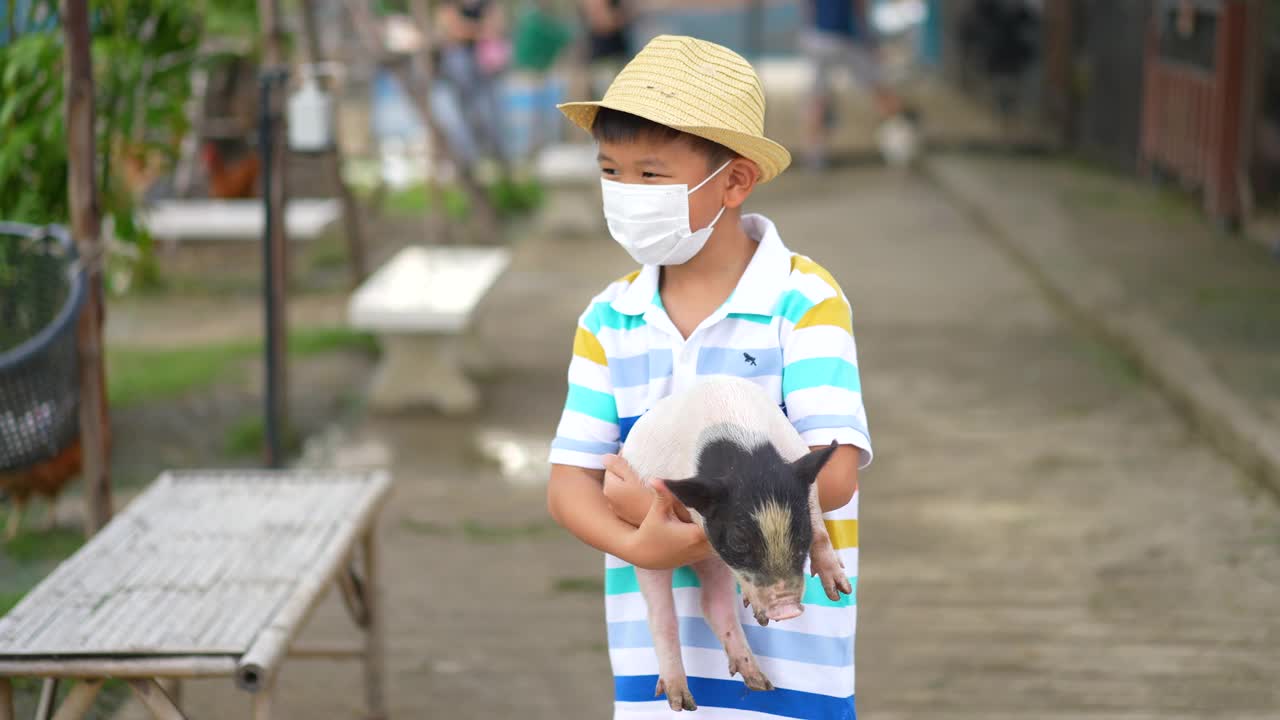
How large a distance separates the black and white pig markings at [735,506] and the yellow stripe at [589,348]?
0.19 meters

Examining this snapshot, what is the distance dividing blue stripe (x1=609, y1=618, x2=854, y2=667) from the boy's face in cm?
59

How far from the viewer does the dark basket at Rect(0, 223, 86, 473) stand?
12.1 feet

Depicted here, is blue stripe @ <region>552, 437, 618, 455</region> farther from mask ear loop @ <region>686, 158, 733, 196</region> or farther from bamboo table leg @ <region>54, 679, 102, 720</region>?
bamboo table leg @ <region>54, 679, 102, 720</region>

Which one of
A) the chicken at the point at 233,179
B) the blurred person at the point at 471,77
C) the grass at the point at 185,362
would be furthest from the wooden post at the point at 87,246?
the blurred person at the point at 471,77

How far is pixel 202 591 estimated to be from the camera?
299cm

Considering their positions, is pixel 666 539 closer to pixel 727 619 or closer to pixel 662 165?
pixel 727 619

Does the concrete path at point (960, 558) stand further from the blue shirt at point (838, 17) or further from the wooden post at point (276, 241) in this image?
the blue shirt at point (838, 17)

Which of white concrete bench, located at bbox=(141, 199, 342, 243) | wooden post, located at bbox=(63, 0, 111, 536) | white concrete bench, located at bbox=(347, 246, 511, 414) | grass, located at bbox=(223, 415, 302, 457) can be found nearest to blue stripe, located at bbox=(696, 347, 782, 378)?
wooden post, located at bbox=(63, 0, 111, 536)

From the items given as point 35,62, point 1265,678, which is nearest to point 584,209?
point 35,62

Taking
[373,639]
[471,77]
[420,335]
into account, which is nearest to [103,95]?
[373,639]

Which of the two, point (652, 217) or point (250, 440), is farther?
point (250, 440)

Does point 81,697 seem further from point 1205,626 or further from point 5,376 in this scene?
point 1205,626

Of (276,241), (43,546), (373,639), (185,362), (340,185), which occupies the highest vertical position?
(276,241)

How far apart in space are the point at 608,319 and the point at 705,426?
0.33 meters
